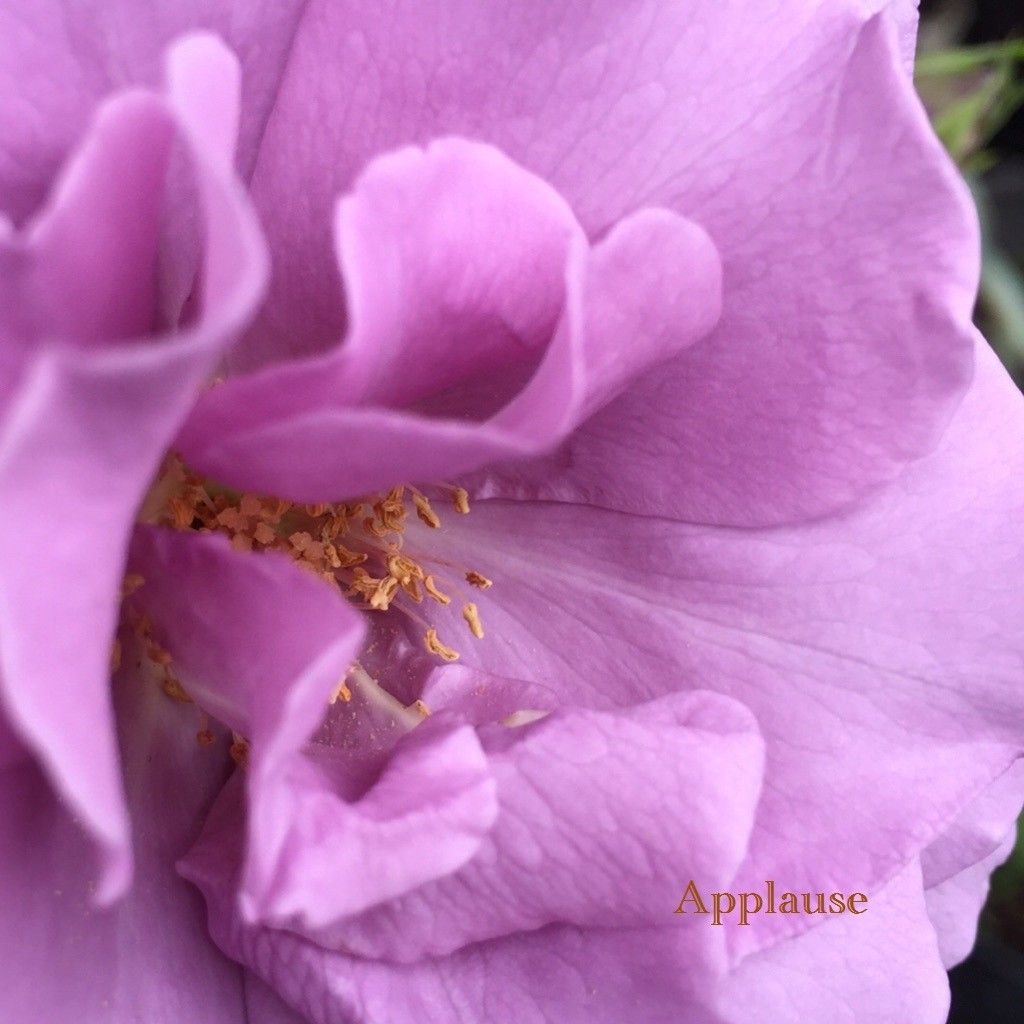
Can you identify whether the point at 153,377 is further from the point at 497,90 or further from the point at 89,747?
the point at 497,90

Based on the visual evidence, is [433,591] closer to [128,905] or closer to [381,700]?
[381,700]

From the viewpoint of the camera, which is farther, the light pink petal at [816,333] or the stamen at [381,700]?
the stamen at [381,700]

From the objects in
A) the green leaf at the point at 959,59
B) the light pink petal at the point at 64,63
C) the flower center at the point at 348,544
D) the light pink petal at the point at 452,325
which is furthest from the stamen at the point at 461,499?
the green leaf at the point at 959,59

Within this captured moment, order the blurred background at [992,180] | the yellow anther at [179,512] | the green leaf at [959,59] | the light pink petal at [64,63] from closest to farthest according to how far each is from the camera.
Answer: the light pink petal at [64,63]
the yellow anther at [179,512]
the green leaf at [959,59]
the blurred background at [992,180]

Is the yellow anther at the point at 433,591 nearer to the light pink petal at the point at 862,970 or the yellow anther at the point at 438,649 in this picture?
the yellow anther at the point at 438,649

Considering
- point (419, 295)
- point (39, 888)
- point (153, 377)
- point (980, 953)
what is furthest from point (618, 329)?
point (980, 953)

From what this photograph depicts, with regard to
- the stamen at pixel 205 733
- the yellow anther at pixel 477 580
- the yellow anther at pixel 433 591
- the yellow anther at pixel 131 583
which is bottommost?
the stamen at pixel 205 733
